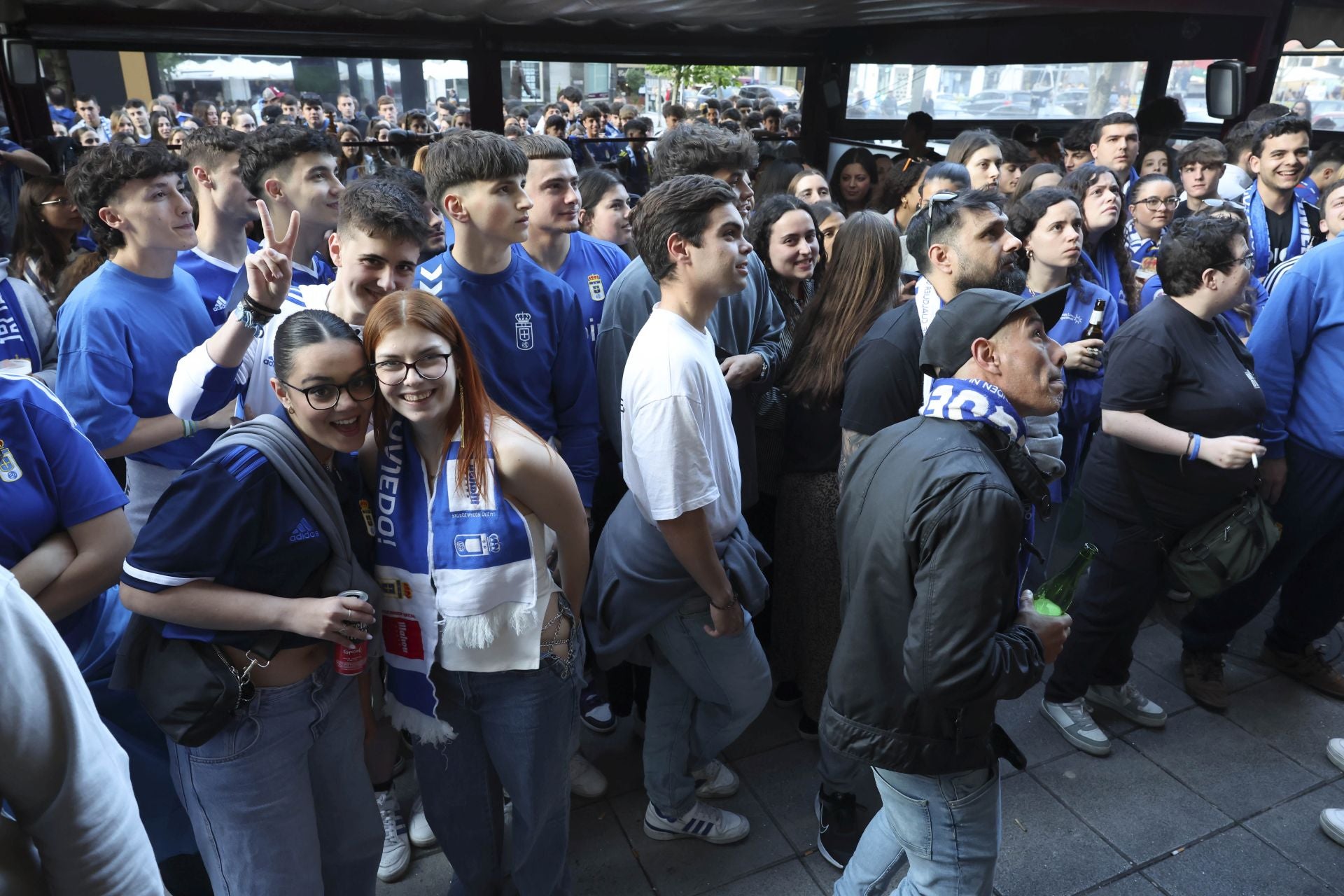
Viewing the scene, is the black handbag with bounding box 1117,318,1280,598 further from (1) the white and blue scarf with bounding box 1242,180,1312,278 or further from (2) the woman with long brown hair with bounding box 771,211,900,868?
(1) the white and blue scarf with bounding box 1242,180,1312,278

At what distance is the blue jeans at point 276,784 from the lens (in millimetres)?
1788

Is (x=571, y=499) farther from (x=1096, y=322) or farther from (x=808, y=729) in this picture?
(x=1096, y=322)

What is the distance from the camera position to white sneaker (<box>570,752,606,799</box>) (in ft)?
9.68

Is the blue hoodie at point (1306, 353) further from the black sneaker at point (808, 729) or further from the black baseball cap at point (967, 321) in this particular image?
the black sneaker at point (808, 729)

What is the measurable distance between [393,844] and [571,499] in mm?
1445

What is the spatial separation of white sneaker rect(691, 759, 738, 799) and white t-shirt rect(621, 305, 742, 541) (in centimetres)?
109

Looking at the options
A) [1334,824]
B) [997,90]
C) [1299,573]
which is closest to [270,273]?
[1334,824]

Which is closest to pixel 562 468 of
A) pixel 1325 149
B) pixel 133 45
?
pixel 1325 149

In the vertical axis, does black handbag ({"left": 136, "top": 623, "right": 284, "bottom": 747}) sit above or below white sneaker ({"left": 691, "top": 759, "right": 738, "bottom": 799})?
above

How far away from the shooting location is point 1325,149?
581 centimetres

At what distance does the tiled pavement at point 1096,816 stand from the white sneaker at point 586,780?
43 mm

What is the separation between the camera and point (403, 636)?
2016 millimetres

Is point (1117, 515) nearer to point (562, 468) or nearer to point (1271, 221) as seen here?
point (562, 468)

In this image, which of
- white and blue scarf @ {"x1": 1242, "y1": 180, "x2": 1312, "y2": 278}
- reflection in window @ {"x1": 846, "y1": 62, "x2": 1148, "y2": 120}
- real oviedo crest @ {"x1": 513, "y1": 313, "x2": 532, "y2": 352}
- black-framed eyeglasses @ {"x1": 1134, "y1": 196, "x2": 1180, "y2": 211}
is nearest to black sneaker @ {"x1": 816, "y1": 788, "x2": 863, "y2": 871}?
real oviedo crest @ {"x1": 513, "y1": 313, "x2": 532, "y2": 352}
